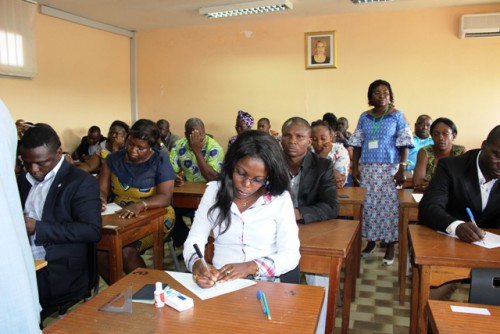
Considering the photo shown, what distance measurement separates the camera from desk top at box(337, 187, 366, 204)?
3.30 meters

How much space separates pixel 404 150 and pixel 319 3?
11.5 ft

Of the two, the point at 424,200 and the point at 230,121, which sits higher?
the point at 230,121

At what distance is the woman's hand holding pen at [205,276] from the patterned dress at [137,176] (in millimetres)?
1706

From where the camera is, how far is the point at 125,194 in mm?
3281

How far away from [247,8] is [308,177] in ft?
15.9

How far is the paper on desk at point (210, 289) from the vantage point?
149 cm

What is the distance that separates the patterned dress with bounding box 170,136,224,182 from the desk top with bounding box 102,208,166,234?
1444mm

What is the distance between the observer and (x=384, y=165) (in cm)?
412

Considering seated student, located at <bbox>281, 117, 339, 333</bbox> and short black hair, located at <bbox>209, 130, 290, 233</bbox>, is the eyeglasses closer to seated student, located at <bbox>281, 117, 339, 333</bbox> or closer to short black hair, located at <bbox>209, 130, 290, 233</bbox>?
short black hair, located at <bbox>209, 130, 290, 233</bbox>

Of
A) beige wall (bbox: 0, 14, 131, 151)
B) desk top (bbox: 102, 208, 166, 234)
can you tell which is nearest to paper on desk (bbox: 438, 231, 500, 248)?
desk top (bbox: 102, 208, 166, 234)


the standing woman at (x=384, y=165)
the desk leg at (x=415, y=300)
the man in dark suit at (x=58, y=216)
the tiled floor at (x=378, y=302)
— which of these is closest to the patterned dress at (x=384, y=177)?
the standing woman at (x=384, y=165)

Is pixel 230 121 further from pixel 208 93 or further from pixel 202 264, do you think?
pixel 202 264

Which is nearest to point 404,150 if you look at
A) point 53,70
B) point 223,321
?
point 223,321

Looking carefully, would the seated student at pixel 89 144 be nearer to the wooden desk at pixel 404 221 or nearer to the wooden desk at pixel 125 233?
the wooden desk at pixel 125 233
